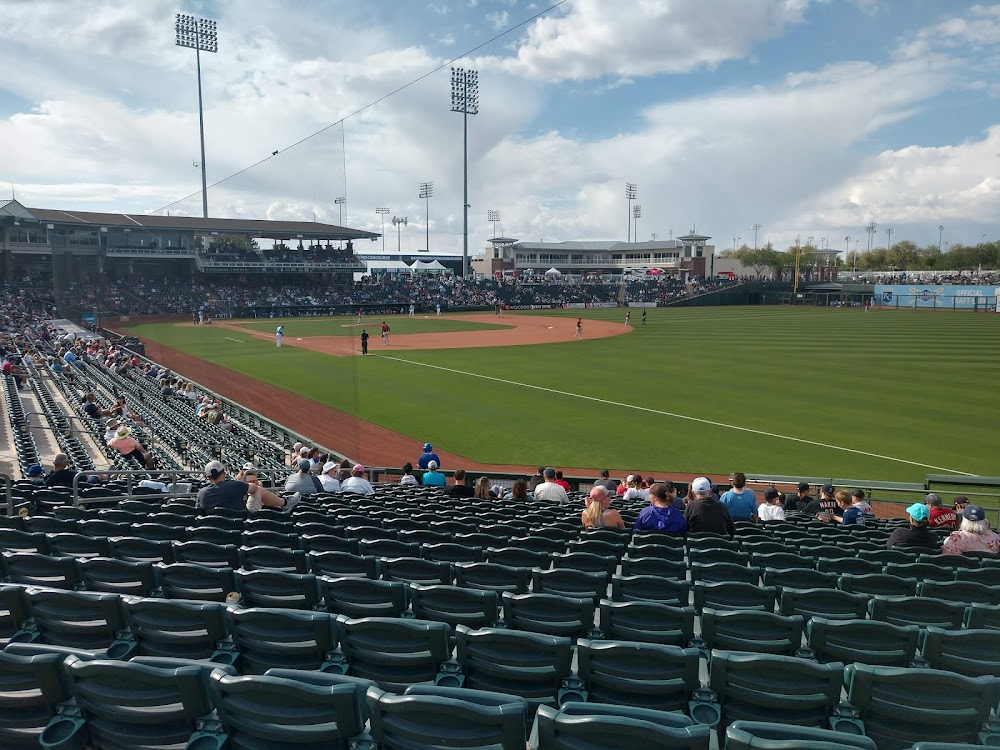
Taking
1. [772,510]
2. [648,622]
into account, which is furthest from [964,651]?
[772,510]

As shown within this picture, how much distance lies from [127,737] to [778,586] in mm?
4981

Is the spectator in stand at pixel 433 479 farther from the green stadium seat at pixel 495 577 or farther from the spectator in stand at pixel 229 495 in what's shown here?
the green stadium seat at pixel 495 577

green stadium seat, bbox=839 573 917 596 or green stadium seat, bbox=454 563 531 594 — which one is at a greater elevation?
green stadium seat, bbox=454 563 531 594

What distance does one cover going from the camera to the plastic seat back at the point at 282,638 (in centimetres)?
377

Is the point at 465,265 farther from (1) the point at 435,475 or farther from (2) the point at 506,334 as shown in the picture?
(1) the point at 435,475

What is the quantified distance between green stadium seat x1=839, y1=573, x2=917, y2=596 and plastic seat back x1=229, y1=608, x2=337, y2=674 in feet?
14.5

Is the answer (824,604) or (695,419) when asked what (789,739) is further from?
(695,419)

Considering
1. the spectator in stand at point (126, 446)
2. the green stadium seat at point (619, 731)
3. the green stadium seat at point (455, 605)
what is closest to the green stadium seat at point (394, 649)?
the green stadium seat at point (455, 605)

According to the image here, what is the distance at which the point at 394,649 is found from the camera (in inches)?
146

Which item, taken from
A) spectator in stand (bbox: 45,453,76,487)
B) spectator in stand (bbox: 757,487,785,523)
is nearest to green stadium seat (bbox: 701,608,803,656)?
spectator in stand (bbox: 757,487,785,523)

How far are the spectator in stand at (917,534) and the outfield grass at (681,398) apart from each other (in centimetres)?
858

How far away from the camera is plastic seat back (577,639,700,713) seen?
3412 millimetres

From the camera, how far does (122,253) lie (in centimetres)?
2464

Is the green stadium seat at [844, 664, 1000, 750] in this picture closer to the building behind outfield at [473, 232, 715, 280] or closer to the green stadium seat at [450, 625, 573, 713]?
the green stadium seat at [450, 625, 573, 713]
